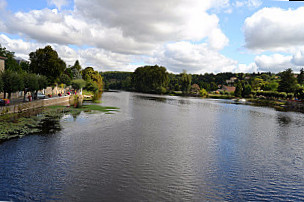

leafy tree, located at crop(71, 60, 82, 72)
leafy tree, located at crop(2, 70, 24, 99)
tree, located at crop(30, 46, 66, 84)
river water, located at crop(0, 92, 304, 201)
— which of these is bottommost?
river water, located at crop(0, 92, 304, 201)

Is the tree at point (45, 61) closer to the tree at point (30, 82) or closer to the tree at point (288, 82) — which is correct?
the tree at point (30, 82)

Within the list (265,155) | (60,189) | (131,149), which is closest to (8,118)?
(131,149)

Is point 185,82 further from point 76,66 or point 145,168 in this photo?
point 145,168

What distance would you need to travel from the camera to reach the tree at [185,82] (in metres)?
166

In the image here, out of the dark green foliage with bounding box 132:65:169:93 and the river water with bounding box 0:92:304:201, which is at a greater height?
the dark green foliage with bounding box 132:65:169:93

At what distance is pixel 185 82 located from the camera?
169 meters

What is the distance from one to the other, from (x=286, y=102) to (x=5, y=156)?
117320 millimetres

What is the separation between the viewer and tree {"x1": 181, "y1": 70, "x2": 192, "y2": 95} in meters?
166

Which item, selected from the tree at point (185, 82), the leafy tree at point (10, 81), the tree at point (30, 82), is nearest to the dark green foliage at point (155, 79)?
the tree at point (185, 82)

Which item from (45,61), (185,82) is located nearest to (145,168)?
(45,61)

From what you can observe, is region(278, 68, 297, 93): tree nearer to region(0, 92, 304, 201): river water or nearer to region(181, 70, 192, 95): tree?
region(181, 70, 192, 95): tree

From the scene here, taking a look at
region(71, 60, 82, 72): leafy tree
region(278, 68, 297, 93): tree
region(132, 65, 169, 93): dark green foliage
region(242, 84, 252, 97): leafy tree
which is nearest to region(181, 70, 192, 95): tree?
region(132, 65, 169, 93): dark green foliage

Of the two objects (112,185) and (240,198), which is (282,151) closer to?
(240,198)

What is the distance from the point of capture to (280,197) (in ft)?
Answer: 46.2
